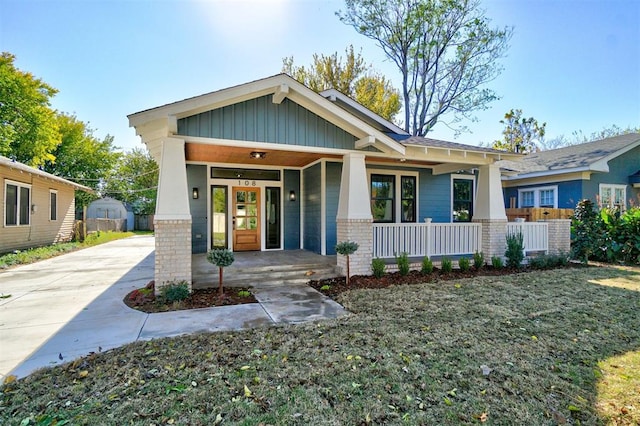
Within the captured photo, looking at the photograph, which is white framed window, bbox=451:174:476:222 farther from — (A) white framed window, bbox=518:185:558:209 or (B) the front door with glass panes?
(B) the front door with glass panes

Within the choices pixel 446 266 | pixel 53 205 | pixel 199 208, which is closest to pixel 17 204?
pixel 53 205

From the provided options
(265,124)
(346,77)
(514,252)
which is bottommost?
(514,252)

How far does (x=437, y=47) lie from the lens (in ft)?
60.5

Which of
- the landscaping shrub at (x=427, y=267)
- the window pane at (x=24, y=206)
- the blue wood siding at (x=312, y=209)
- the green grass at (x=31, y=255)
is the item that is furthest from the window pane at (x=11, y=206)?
the landscaping shrub at (x=427, y=267)

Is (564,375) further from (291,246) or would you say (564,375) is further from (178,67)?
(178,67)

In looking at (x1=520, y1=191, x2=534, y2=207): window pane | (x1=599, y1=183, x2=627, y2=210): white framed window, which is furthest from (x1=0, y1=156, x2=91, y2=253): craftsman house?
(x1=599, y1=183, x2=627, y2=210): white framed window

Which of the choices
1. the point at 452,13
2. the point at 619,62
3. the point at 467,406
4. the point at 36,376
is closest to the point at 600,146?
the point at 619,62

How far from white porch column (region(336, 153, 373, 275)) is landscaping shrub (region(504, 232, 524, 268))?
404 centimetres

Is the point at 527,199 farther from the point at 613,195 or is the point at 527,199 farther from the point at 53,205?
the point at 53,205

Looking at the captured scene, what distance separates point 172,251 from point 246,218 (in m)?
4.24

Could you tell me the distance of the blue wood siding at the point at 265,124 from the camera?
5.87 meters

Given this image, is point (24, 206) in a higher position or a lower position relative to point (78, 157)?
lower

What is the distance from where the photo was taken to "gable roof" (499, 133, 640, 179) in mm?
12844

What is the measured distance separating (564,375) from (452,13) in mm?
19721
